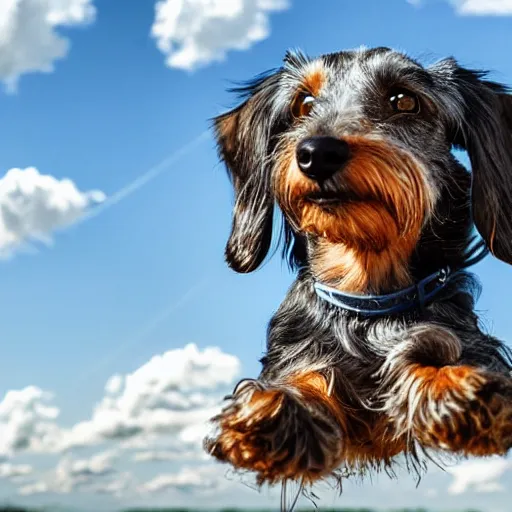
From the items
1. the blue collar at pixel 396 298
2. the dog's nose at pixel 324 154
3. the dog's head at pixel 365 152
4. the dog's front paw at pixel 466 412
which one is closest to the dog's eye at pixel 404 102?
the dog's head at pixel 365 152

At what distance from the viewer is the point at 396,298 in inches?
131

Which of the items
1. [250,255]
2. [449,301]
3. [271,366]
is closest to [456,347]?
[449,301]

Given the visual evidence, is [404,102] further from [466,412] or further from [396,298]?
[466,412]

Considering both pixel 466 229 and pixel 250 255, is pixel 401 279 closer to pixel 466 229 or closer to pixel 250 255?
pixel 466 229

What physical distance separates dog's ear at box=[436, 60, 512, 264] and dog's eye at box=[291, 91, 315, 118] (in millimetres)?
617

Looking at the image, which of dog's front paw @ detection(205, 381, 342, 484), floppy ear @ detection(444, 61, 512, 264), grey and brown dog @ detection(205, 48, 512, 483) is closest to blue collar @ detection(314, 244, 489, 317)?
grey and brown dog @ detection(205, 48, 512, 483)

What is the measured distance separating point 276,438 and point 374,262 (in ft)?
2.74

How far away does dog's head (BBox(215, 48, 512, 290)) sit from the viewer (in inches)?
127

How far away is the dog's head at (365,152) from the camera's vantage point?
10.6ft

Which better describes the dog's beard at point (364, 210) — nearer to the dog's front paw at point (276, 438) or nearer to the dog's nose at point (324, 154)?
the dog's nose at point (324, 154)

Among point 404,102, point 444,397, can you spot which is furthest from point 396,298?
point 404,102

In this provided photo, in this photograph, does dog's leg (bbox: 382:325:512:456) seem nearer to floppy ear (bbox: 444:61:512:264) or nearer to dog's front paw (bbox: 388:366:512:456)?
dog's front paw (bbox: 388:366:512:456)

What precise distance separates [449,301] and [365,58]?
108cm

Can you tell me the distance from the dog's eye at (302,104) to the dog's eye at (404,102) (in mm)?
344
